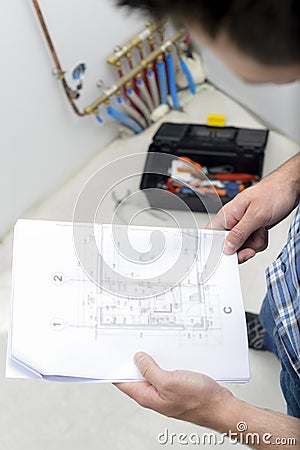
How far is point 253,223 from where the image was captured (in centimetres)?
109

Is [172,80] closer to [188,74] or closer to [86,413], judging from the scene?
[188,74]

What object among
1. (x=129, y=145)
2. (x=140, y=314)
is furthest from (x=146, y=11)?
(x=129, y=145)

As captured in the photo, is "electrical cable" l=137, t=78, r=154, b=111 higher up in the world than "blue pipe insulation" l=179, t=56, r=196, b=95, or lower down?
lower down

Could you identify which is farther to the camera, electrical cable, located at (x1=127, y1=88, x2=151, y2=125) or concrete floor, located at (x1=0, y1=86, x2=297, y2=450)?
electrical cable, located at (x1=127, y1=88, x2=151, y2=125)

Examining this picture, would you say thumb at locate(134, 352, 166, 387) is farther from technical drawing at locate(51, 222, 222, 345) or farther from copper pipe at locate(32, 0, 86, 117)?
copper pipe at locate(32, 0, 86, 117)

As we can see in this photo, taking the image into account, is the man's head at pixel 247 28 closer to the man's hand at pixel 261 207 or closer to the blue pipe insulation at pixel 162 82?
the man's hand at pixel 261 207

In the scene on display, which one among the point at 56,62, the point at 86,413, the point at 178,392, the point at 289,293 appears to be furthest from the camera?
the point at 56,62

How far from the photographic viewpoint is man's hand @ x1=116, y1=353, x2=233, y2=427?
92 centimetres

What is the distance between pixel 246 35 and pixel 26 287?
0.57 metres

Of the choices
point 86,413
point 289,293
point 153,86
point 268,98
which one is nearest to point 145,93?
point 153,86

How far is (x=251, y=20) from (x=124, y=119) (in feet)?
4.58

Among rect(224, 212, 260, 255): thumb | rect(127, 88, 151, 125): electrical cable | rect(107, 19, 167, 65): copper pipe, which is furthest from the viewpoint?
rect(127, 88, 151, 125): electrical cable

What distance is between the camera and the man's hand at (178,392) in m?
0.92

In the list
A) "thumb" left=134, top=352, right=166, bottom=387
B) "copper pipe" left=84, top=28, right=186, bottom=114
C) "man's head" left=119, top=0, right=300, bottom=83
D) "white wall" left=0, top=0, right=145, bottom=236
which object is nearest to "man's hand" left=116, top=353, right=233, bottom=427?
"thumb" left=134, top=352, right=166, bottom=387
